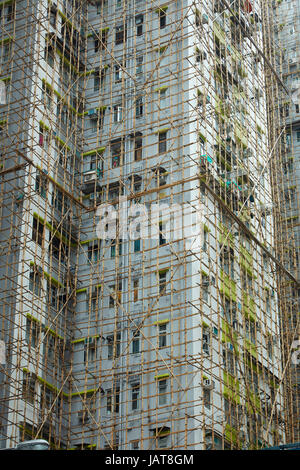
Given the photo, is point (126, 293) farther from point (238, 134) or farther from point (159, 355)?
point (238, 134)

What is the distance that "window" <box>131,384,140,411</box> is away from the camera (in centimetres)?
1795

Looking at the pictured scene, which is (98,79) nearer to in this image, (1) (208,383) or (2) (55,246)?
(2) (55,246)

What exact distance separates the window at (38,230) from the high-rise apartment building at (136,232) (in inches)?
1.0

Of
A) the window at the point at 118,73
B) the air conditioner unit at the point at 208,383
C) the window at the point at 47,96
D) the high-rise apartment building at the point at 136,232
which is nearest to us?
the air conditioner unit at the point at 208,383

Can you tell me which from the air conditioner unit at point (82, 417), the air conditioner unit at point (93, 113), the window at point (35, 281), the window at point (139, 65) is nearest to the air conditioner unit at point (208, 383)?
the air conditioner unit at point (82, 417)

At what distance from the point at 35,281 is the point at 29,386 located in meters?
2.23

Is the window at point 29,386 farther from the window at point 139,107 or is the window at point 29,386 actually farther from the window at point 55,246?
the window at point 139,107

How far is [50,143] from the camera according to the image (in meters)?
20.2

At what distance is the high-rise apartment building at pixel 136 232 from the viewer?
58.1ft

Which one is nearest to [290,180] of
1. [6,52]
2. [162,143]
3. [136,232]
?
[162,143]

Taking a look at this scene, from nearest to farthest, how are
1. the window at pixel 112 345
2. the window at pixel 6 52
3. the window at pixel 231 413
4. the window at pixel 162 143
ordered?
the window at pixel 231 413, the window at pixel 112 345, the window at pixel 162 143, the window at pixel 6 52

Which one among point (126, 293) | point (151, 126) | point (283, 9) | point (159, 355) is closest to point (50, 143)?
point (151, 126)

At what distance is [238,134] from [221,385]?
695cm

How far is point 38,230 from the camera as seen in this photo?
19.4 metres
